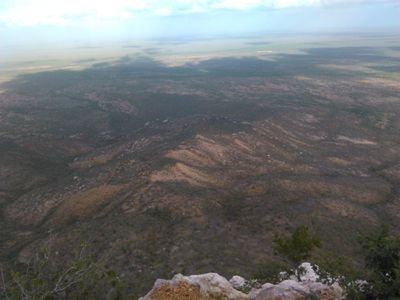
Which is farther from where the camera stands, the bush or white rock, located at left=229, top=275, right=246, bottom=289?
white rock, located at left=229, top=275, right=246, bottom=289

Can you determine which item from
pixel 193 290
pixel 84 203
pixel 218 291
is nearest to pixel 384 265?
pixel 218 291

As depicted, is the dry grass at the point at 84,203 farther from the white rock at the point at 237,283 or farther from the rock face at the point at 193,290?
the rock face at the point at 193,290

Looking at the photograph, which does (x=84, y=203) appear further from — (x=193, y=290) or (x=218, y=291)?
(x=193, y=290)

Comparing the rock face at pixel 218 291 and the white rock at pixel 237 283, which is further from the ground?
the rock face at pixel 218 291

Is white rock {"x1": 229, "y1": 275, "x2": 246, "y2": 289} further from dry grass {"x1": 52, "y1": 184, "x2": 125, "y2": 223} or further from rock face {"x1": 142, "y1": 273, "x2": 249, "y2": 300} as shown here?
dry grass {"x1": 52, "y1": 184, "x2": 125, "y2": 223}

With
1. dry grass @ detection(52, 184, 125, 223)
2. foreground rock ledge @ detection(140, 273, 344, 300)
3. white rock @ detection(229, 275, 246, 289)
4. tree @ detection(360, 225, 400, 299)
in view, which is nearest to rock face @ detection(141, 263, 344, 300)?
foreground rock ledge @ detection(140, 273, 344, 300)

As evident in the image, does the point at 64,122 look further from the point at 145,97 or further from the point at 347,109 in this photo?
the point at 347,109

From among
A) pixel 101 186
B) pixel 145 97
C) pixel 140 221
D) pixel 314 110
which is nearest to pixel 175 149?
pixel 101 186

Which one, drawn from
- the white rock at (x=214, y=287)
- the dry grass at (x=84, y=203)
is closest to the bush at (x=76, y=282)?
the white rock at (x=214, y=287)
